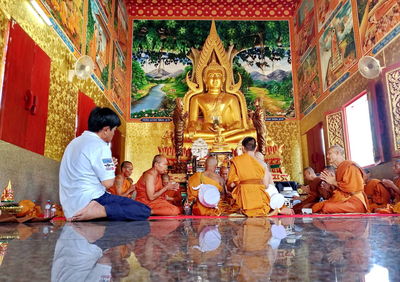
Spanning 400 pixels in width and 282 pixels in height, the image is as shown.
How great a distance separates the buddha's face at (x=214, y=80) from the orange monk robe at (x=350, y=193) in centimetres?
579

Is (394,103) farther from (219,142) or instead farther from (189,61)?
(189,61)

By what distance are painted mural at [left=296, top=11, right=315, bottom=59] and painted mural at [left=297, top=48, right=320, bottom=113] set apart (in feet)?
1.03

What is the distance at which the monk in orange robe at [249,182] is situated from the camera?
150 inches

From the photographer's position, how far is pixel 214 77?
921 centimetres

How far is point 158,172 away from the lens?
12.9 ft

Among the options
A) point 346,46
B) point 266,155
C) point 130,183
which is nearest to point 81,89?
point 130,183

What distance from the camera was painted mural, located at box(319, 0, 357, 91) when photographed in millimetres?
6496

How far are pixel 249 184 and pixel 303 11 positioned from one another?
731 centimetres

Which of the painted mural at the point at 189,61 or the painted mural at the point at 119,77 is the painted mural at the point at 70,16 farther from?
the painted mural at the point at 189,61

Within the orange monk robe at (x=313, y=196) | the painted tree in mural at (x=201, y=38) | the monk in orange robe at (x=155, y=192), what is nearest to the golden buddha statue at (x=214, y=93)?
the painted tree in mural at (x=201, y=38)

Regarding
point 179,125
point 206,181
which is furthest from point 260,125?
point 206,181

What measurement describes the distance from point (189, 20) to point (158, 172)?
24.1ft

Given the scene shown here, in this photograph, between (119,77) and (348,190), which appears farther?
(119,77)

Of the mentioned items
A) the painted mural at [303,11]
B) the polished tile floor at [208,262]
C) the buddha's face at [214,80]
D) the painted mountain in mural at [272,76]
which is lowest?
the polished tile floor at [208,262]
